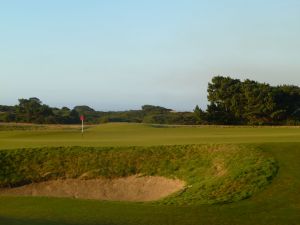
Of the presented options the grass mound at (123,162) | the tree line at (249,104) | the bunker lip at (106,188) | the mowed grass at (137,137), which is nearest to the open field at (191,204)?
the grass mound at (123,162)

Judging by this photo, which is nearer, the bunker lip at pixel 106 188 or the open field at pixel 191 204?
the open field at pixel 191 204

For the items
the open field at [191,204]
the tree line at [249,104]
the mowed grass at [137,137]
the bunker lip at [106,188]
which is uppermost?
the tree line at [249,104]

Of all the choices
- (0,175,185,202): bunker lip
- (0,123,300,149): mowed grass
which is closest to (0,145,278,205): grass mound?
(0,175,185,202): bunker lip

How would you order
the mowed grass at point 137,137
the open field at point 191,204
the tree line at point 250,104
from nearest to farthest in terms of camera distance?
the open field at point 191,204 → the mowed grass at point 137,137 → the tree line at point 250,104

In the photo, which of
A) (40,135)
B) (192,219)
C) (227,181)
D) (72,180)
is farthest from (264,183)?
(40,135)

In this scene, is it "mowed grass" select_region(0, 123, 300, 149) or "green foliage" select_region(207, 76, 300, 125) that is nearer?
"mowed grass" select_region(0, 123, 300, 149)

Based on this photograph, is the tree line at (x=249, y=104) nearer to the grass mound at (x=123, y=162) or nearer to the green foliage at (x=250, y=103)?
the green foliage at (x=250, y=103)

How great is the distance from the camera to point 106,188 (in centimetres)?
2019

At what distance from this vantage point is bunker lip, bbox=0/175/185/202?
767 inches

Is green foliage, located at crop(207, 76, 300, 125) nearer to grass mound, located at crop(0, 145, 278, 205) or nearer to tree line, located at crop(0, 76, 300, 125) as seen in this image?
tree line, located at crop(0, 76, 300, 125)

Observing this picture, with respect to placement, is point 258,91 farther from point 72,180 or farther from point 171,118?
point 72,180

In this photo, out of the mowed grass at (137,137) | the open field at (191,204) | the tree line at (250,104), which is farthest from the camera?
the tree line at (250,104)

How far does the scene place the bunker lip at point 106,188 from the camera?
19.5m

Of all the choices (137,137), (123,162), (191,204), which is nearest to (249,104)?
(137,137)
